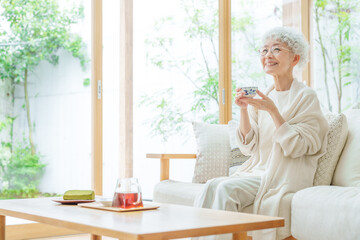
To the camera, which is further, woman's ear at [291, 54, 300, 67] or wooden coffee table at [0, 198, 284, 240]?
woman's ear at [291, 54, 300, 67]

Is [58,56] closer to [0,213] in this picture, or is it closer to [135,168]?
[135,168]

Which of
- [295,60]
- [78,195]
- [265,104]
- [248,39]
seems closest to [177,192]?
[265,104]

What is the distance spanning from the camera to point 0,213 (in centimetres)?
225

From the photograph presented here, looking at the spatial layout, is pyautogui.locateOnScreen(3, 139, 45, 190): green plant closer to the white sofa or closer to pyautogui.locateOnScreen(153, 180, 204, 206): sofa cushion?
pyautogui.locateOnScreen(153, 180, 204, 206): sofa cushion

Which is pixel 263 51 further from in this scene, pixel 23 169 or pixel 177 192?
pixel 23 169

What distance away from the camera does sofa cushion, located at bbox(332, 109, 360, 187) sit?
2.72 metres

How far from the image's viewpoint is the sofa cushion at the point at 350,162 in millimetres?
2717

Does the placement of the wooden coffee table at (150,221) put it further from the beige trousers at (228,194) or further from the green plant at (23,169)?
the green plant at (23,169)

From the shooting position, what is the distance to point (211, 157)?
135 inches

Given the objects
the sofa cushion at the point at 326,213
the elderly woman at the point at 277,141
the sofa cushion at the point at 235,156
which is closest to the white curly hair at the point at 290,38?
the elderly woman at the point at 277,141

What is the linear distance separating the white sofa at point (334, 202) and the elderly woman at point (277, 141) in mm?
81

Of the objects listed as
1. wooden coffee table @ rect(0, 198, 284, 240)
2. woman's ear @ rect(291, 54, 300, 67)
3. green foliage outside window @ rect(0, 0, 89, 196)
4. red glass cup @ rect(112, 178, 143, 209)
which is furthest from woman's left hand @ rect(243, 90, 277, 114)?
green foliage outside window @ rect(0, 0, 89, 196)

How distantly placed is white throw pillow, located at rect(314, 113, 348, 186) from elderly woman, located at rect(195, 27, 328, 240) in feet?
0.17

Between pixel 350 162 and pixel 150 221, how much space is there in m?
1.48
